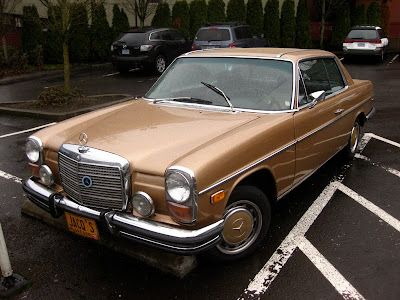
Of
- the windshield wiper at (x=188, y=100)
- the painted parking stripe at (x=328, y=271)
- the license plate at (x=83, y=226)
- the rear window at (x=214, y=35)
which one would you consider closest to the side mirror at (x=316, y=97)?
the windshield wiper at (x=188, y=100)

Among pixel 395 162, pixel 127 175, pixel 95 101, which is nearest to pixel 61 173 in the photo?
pixel 127 175

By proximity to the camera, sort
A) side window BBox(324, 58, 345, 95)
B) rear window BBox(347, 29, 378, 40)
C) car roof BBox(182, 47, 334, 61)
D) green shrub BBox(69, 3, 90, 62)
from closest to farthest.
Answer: car roof BBox(182, 47, 334, 61), side window BBox(324, 58, 345, 95), rear window BBox(347, 29, 378, 40), green shrub BBox(69, 3, 90, 62)

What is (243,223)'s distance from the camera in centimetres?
319

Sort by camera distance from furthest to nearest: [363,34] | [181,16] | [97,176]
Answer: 1. [181,16]
2. [363,34]
3. [97,176]

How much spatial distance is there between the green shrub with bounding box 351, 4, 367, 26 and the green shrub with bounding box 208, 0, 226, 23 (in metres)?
7.69

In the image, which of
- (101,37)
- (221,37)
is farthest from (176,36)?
(101,37)

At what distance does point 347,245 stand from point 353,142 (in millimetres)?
2426

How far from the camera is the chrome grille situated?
2.86 m

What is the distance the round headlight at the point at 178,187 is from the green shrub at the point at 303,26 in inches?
828

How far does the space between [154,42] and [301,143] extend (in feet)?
35.7

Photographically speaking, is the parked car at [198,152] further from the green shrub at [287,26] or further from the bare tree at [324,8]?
the bare tree at [324,8]

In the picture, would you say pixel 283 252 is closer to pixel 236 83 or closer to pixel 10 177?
pixel 236 83

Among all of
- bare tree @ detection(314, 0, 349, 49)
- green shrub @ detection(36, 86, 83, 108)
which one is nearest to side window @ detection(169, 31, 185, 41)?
green shrub @ detection(36, 86, 83, 108)

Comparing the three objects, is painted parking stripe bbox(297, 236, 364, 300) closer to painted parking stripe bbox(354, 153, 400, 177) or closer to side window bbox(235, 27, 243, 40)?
painted parking stripe bbox(354, 153, 400, 177)
